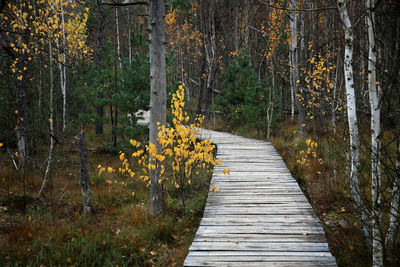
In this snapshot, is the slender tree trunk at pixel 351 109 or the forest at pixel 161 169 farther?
the slender tree trunk at pixel 351 109

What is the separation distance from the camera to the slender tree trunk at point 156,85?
4.18 meters

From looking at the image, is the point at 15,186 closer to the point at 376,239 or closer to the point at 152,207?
the point at 152,207

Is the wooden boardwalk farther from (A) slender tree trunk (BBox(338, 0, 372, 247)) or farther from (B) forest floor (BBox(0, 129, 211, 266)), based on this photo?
(A) slender tree trunk (BBox(338, 0, 372, 247))

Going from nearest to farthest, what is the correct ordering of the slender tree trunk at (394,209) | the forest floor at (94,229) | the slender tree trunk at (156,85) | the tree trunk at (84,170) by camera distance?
the slender tree trunk at (394,209) < the forest floor at (94,229) < the slender tree trunk at (156,85) < the tree trunk at (84,170)

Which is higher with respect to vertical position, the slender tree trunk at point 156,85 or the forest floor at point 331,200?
the slender tree trunk at point 156,85

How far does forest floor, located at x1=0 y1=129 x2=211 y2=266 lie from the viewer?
143 inches

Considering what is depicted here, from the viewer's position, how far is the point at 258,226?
12.2ft

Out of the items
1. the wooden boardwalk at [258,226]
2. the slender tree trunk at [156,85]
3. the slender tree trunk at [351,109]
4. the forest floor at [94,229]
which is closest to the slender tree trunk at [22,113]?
the forest floor at [94,229]

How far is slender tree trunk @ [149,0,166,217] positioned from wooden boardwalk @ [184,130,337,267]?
874mm

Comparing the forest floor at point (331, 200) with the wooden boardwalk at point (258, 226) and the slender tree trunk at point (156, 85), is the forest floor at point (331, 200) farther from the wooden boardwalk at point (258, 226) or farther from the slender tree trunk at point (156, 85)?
the slender tree trunk at point (156, 85)

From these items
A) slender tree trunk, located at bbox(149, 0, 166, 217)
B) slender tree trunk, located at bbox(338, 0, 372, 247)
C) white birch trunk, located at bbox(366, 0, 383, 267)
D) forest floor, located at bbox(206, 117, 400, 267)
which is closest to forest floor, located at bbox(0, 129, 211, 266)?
slender tree trunk, located at bbox(149, 0, 166, 217)

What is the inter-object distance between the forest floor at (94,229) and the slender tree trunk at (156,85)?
35cm

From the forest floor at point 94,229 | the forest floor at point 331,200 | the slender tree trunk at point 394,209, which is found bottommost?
the forest floor at point 94,229

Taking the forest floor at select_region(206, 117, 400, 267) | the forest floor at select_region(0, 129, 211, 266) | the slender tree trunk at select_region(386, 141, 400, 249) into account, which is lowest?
the forest floor at select_region(0, 129, 211, 266)
